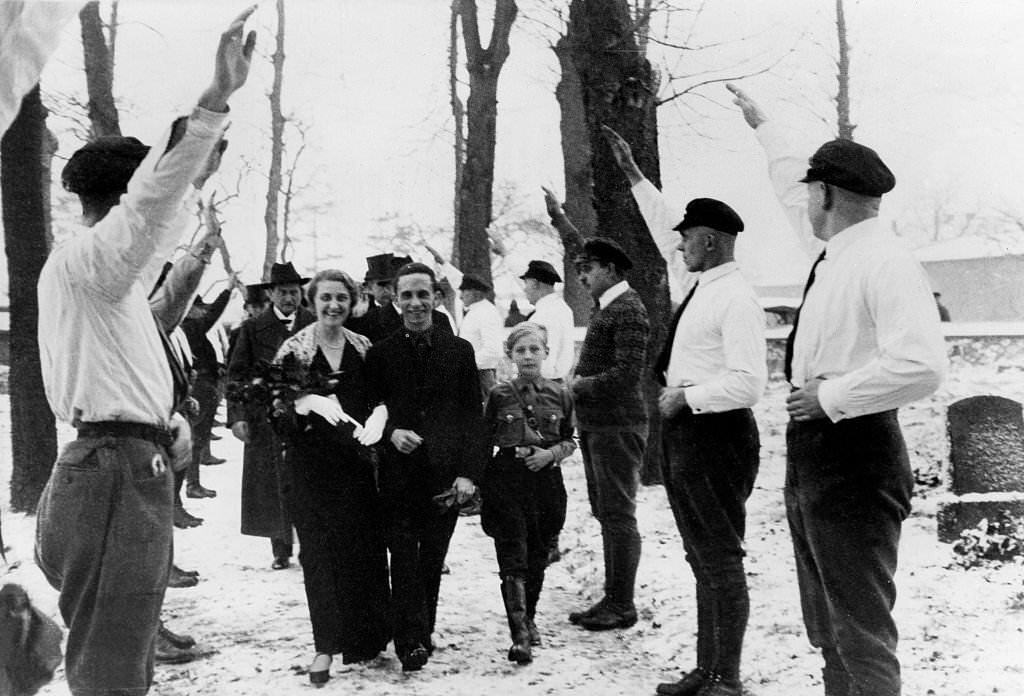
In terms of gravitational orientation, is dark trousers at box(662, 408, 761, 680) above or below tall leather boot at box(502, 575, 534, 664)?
above

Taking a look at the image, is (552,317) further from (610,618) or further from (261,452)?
(610,618)

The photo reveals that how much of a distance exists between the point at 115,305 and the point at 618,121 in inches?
202

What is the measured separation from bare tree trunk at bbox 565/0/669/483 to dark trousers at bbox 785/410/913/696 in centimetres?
419

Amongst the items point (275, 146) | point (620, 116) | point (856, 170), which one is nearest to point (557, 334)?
point (620, 116)

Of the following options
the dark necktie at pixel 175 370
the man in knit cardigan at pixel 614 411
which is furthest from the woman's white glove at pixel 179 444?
the man in knit cardigan at pixel 614 411

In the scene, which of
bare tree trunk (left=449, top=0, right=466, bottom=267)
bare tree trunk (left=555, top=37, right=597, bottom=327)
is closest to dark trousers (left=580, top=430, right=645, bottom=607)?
bare tree trunk (left=449, top=0, right=466, bottom=267)

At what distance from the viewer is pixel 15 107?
2.48 meters

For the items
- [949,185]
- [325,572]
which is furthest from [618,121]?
[325,572]

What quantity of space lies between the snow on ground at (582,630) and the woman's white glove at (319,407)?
1.24 metres

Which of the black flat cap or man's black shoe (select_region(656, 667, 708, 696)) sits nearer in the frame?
man's black shoe (select_region(656, 667, 708, 696))

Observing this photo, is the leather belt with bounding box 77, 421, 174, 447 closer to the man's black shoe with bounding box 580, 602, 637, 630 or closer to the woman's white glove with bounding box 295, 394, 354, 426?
the woman's white glove with bounding box 295, 394, 354, 426

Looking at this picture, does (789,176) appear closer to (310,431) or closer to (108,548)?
(310,431)

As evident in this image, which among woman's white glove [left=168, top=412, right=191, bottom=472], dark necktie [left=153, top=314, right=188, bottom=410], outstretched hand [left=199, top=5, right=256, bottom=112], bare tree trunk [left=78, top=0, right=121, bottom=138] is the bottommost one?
woman's white glove [left=168, top=412, right=191, bottom=472]

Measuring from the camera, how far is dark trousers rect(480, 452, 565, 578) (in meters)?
4.50
